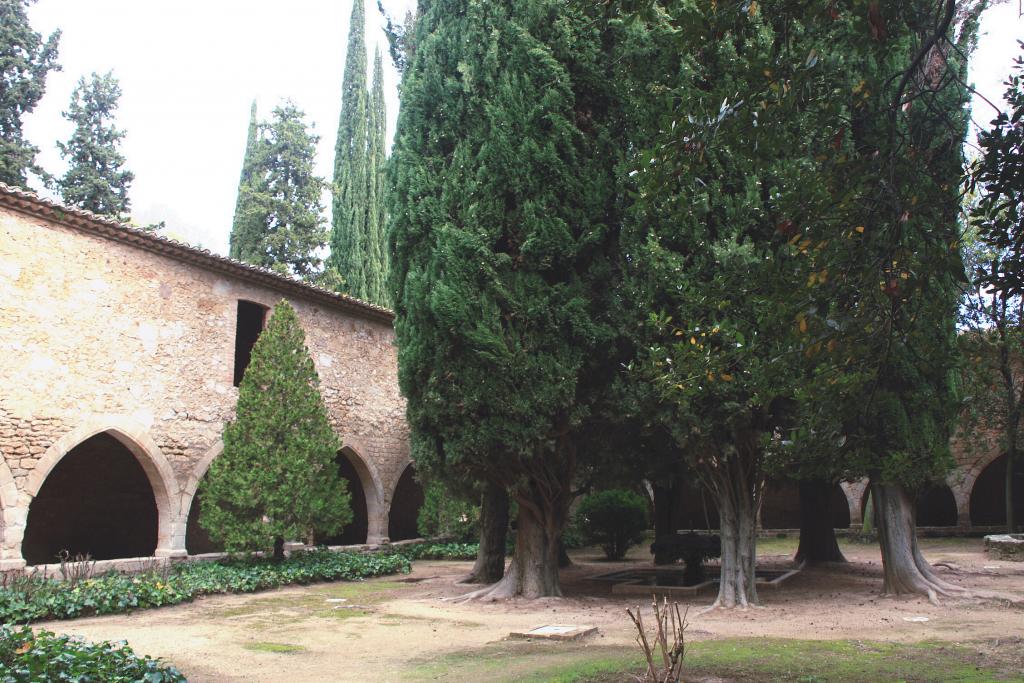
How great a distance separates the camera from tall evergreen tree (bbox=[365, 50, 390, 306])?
26.7m

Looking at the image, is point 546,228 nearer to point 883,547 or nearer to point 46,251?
point 883,547

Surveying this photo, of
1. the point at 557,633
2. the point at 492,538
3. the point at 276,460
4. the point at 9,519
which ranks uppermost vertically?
the point at 276,460

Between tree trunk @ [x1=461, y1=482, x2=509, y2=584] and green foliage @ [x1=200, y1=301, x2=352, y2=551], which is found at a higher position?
green foliage @ [x1=200, y1=301, x2=352, y2=551]

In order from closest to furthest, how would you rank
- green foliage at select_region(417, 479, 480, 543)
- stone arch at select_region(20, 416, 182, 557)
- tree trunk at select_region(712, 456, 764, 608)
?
tree trunk at select_region(712, 456, 764, 608), stone arch at select_region(20, 416, 182, 557), green foliage at select_region(417, 479, 480, 543)

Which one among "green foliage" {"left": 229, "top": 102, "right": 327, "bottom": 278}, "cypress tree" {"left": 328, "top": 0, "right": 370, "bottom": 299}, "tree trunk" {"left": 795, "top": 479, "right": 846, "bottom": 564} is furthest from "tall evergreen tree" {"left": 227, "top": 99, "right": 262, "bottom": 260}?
"tree trunk" {"left": 795, "top": 479, "right": 846, "bottom": 564}

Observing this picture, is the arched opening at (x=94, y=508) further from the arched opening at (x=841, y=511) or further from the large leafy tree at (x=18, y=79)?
the arched opening at (x=841, y=511)

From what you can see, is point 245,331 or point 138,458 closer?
point 138,458

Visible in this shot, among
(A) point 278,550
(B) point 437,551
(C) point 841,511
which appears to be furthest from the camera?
(C) point 841,511

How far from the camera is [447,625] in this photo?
8984 millimetres

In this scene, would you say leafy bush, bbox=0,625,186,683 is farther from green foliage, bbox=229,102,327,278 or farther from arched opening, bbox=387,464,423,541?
green foliage, bbox=229,102,327,278

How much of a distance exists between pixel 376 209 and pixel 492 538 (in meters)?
17.2

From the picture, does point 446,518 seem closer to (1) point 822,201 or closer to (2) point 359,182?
(2) point 359,182

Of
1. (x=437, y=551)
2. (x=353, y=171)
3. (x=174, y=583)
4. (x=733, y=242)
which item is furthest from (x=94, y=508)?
(x=353, y=171)

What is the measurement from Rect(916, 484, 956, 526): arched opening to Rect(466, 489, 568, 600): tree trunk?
644 inches
